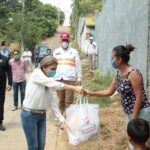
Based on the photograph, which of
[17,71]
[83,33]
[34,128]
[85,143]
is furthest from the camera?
[83,33]

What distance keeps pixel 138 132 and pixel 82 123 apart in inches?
77.4

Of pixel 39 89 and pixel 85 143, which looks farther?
pixel 85 143

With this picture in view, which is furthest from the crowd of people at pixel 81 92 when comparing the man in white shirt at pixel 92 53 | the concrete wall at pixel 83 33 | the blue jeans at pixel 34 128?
the concrete wall at pixel 83 33

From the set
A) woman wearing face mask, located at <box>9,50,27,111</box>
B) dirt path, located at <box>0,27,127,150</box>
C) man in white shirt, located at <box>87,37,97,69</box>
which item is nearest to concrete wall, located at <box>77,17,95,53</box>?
man in white shirt, located at <box>87,37,97,69</box>

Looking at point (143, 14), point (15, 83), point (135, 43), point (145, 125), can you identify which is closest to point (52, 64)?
Result: point (145, 125)

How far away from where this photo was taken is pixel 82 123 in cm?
614

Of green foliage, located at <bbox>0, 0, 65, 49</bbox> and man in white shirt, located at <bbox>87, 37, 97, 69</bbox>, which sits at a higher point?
green foliage, located at <bbox>0, 0, 65, 49</bbox>

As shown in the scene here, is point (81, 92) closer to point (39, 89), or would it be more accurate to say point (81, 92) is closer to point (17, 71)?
point (39, 89)

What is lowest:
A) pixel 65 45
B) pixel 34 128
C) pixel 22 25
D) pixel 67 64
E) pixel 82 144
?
pixel 82 144

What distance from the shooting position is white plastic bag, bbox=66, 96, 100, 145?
614 cm

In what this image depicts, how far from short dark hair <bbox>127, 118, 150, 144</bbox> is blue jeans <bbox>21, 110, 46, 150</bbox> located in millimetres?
2150

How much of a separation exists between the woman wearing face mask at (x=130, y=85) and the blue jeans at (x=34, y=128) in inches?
46.6

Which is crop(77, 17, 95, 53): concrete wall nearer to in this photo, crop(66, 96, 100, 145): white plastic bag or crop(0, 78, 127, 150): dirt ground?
crop(0, 78, 127, 150): dirt ground

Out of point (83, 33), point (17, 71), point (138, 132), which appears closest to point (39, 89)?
point (138, 132)
